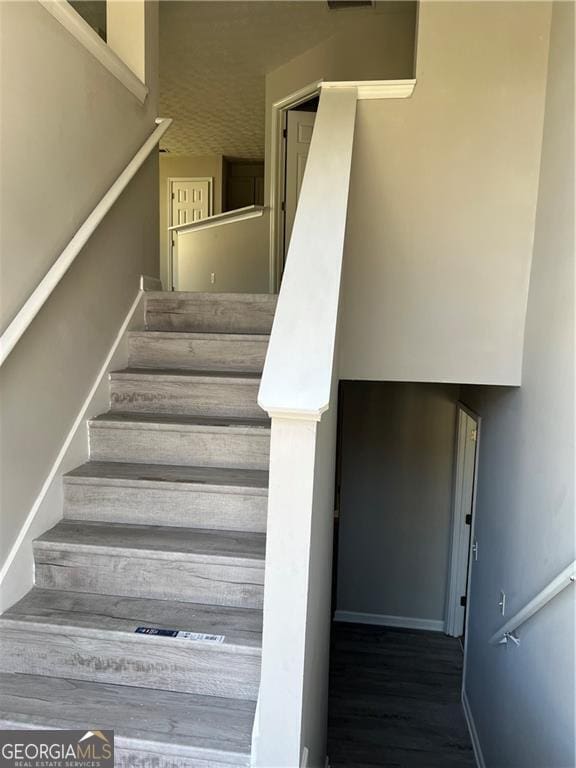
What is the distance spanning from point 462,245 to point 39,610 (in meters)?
2.23

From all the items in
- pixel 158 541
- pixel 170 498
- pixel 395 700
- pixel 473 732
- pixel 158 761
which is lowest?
pixel 395 700

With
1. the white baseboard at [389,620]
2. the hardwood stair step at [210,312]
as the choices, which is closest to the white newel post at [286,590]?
the hardwood stair step at [210,312]

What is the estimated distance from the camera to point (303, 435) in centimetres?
117

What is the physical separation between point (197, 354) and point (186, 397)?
0.31 m

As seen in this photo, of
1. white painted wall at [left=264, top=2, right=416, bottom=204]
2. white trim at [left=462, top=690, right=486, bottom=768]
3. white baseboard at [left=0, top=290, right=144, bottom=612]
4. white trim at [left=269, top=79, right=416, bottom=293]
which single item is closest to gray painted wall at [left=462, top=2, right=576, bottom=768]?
white trim at [left=462, top=690, right=486, bottom=768]

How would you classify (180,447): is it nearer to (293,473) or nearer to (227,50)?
(293,473)

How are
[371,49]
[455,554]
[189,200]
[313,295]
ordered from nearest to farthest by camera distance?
[313,295], [371,49], [455,554], [189,200]

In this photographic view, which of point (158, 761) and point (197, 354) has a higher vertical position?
point (197, 354)

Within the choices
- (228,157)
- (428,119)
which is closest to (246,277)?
(228,157)

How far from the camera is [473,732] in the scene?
3.33 metres

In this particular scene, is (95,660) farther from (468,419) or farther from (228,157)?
(228,157)

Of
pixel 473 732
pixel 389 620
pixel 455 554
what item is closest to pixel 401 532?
pixel 455 554

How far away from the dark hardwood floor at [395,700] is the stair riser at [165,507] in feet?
7.63

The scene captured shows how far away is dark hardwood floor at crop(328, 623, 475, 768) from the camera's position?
11.0 ft
